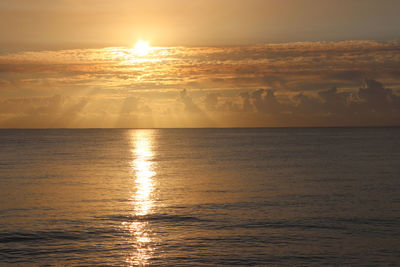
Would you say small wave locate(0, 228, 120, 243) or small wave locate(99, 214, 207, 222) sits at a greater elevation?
small wave locate(99, 214, 207, 222)

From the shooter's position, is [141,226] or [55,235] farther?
[141,226]

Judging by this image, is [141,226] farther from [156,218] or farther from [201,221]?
[201,221]

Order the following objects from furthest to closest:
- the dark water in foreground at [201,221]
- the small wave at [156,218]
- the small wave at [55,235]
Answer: the small wave at [156,218], the small wave at [55,235], the dark water in foreground at [201,221]

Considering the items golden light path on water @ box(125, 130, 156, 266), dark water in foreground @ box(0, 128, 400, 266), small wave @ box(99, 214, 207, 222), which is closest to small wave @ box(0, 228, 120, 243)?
dark water in foreground @ box(0, 128, 400, 266)

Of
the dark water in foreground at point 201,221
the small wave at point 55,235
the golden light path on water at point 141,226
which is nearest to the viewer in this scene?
the golden light path on water at point 141,226

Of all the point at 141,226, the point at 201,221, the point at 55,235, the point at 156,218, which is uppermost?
the point at 156,218

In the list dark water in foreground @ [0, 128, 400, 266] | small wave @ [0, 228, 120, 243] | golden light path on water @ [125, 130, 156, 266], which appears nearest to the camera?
golden light path on water @ [125, 130, 156, 266]

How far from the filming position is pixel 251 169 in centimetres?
6300

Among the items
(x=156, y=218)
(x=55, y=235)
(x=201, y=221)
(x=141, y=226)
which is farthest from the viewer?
(x=156, y=218)

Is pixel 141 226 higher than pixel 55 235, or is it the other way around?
pixel 141 226

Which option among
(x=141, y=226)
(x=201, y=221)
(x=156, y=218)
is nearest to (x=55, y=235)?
(x=141, y=226)

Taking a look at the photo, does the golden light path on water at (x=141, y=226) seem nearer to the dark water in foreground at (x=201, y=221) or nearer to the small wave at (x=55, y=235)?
the dark water in foreground at (x=201, y=221)

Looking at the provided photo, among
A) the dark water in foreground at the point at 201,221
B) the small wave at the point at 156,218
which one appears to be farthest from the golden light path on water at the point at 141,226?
the small wave at the point at 156,218

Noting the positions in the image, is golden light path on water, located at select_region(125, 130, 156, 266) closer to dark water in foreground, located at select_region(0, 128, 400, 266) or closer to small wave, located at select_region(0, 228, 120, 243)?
dark water in foreground, located at select_region(0, 128, 400, 266)
